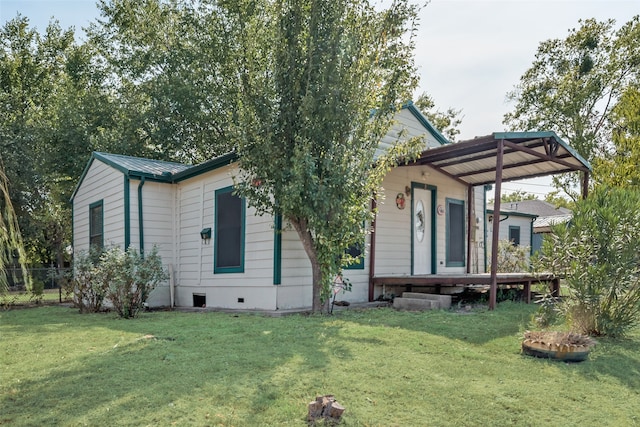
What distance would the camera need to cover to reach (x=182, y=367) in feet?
12.3

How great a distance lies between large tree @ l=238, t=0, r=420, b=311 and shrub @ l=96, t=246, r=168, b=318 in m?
2.15

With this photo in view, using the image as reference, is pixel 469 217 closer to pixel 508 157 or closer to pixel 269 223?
pixel 508 157

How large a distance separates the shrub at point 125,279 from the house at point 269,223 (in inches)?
59.4

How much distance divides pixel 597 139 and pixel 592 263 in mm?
19372

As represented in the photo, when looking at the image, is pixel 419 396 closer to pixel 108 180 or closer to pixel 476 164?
pixel 476 164

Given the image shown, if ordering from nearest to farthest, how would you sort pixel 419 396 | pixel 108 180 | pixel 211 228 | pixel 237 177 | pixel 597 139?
pixel 419 396, pixel 237 177, pixel 211 228, pixel 108 180, pixel 597 139

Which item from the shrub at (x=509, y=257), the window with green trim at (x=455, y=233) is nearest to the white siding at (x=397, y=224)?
the window with green trim at (x=455, y=233)

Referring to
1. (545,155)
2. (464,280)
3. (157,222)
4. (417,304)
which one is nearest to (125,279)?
(157,222)

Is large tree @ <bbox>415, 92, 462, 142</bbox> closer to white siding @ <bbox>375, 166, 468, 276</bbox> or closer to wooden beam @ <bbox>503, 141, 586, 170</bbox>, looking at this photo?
white siding @ <bbox>375, 166, 468, 276</bbox>

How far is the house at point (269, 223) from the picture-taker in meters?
7.75

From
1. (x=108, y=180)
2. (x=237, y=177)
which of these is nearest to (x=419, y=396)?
(x=237, y=177)

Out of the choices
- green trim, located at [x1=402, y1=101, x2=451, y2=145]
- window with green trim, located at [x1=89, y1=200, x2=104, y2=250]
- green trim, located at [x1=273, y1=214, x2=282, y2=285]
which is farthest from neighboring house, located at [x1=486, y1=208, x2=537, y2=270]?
window with green trim, located at [x1=89, y1=200, x2=104, y2=250]

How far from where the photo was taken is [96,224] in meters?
10.7

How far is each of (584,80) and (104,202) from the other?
2014 centimetres
